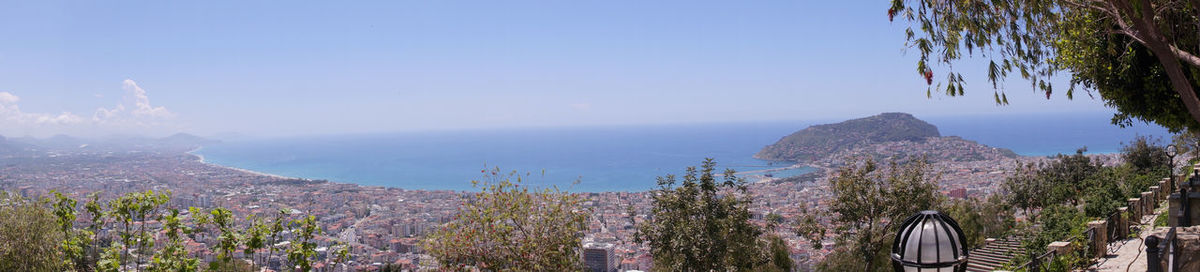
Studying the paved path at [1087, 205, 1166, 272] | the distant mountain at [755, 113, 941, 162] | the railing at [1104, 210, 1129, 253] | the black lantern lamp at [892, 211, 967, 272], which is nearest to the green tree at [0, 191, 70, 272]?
the black lantern lamp at [892, 211, 967, 272]

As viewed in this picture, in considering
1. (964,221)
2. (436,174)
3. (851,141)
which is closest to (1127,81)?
(964,221)

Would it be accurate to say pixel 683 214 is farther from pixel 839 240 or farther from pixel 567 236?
pixel 839 240

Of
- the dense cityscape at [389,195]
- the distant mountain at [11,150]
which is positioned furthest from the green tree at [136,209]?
the distant mountain at [11,150]

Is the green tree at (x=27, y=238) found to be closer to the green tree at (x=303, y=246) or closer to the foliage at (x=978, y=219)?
the green tree at (x=303, y=246)

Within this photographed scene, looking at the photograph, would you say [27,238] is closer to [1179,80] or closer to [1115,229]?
[1179,80]

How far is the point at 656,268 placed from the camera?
9609 millimetres

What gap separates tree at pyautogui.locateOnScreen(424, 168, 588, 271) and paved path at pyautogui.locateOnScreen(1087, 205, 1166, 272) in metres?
6.05

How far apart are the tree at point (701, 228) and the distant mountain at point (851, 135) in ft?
163

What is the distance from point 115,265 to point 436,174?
7757 centimetres

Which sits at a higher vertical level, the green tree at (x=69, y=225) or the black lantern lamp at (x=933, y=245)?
the black lantern lamp at (x=933, y=245)

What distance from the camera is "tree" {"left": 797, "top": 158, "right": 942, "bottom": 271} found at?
10031 mm

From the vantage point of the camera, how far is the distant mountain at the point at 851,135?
57562mm

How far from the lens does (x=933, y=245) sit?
278cm

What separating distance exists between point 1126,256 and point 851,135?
181 feet
